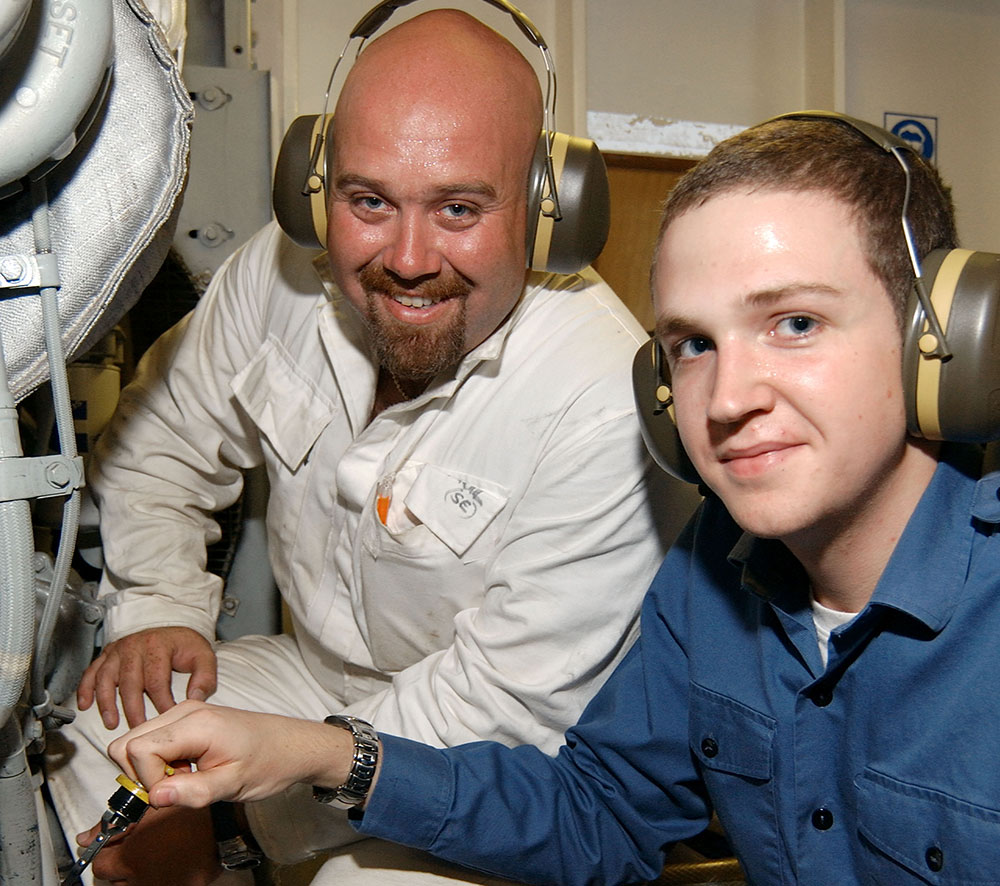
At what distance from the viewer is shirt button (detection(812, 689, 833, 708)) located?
1051mm

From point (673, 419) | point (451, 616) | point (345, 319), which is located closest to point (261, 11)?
point (345, 319)

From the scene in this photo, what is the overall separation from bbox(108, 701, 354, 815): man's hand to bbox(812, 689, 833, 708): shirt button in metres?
0.52

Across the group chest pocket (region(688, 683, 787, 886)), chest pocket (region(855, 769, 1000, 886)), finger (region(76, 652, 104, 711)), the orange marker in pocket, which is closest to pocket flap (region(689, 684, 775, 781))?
chest pocket (region(688, 683, 787, 886))

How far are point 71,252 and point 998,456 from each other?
0.91 m

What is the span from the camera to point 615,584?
1.38 meters

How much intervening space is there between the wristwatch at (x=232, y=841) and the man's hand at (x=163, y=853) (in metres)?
0.02

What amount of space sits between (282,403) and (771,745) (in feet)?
3.13

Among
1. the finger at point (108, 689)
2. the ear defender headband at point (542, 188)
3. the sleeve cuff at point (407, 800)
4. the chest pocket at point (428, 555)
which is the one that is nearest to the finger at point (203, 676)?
the finger at point (108, 689)

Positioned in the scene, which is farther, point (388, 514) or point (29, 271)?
point (388, 514)

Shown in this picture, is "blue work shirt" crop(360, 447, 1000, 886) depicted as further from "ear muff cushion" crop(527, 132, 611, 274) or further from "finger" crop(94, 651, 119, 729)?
"finger" crop(94, 651, 119, 729)

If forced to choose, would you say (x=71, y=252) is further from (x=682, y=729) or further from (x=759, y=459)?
(x=682, y=729)

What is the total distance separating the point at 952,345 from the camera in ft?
2.91

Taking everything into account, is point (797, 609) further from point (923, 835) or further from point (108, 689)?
point (108, 689)

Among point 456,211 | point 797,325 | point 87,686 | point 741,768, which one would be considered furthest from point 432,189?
point 87,686
